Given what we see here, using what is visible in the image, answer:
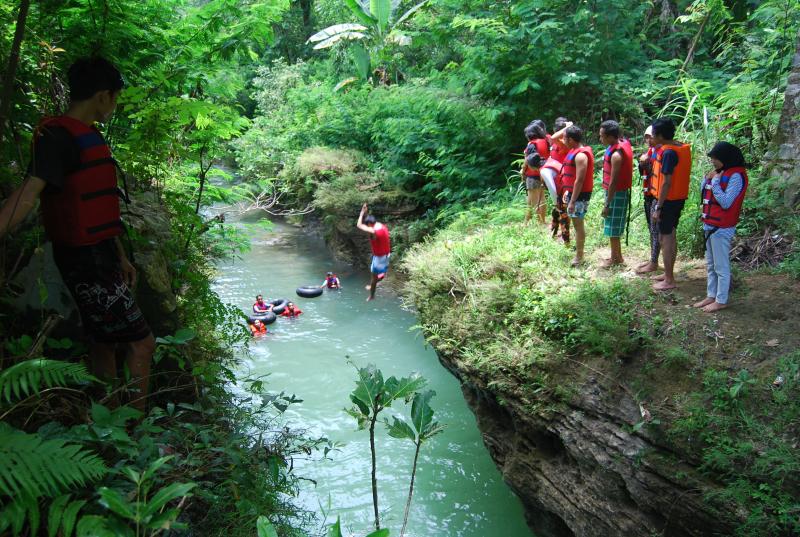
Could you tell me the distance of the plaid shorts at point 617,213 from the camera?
6.21 m

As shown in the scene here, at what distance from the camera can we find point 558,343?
518 cm

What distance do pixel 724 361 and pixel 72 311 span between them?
504cm

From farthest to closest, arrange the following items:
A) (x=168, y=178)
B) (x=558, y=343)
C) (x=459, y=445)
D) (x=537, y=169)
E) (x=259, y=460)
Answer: (x=537, y=169)
(x=459, y=445)
(x=168, y=178)
(x=558, y=343)
(x=259, y=460)

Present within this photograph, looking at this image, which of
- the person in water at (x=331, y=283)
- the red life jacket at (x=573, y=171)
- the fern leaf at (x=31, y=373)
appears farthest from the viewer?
the person in water at (x=331, y=283)

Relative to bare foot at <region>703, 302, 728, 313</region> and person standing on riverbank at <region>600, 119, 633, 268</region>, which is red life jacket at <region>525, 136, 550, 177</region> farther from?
bare foot at <region>703, 302, 728, 313</region>

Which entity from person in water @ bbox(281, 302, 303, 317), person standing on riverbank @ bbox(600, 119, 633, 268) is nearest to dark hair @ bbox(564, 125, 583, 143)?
person standing on riverbank @ bbox(600, 119, 633, 268)

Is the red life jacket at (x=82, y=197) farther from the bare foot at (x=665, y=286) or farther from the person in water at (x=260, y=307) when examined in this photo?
the person in water at (x=260, y=307)

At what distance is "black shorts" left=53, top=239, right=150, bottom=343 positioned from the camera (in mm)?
2771

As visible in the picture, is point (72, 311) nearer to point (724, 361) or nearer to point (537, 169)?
point (724, 361)

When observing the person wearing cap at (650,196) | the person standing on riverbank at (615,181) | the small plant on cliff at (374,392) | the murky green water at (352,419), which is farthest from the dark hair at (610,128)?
the small plant on cliff at (374,392)

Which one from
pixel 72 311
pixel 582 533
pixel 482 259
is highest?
pixel 72 311

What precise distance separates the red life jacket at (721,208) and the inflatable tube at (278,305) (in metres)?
8.37

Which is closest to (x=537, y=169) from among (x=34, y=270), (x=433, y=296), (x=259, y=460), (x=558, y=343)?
(x=433, y=296)

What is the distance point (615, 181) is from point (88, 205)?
533 centimetres
